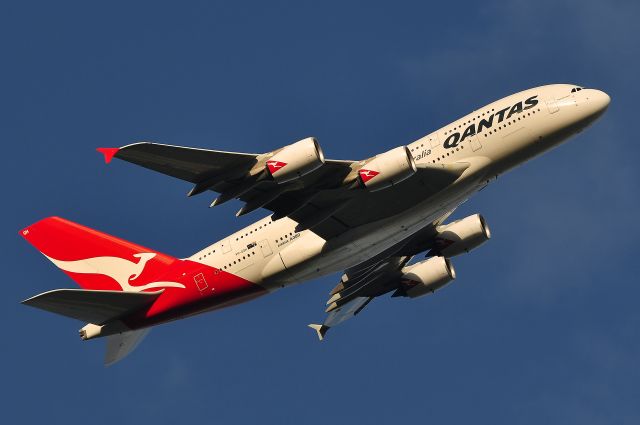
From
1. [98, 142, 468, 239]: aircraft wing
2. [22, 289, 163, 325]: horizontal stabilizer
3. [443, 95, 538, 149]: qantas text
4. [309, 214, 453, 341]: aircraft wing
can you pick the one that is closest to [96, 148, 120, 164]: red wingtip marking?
[98, 142, 468, 239]: aircraft wing

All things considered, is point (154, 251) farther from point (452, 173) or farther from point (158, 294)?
point (452, 173)

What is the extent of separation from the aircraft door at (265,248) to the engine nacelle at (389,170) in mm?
7160

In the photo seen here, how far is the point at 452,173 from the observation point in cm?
4978

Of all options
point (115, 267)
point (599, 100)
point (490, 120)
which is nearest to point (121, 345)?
point (115, 267)

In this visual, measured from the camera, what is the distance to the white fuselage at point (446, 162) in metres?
50.6

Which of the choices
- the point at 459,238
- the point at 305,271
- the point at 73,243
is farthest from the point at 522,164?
the point at 73,243

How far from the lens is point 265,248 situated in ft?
176

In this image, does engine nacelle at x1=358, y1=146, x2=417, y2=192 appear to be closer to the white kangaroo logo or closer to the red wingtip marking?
the red wingtip marking

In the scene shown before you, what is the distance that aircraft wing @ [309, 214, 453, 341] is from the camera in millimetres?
58438

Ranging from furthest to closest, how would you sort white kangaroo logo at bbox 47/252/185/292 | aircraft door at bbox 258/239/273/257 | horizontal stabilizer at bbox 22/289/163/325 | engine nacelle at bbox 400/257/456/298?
engine nacelle at bbox 400/257/456/298, white kangaroo logo at bbox 47/252/185/292, aircraft door at bbox 258/239/273/257, horizontal stabilizer at bbox 22/289/163/325

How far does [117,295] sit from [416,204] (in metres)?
15.2

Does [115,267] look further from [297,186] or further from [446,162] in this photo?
[446,162]

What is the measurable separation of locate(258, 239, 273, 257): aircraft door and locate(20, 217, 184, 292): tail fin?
5359 millimetres

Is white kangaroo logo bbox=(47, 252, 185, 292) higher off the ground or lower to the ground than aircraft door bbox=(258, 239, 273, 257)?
higher
